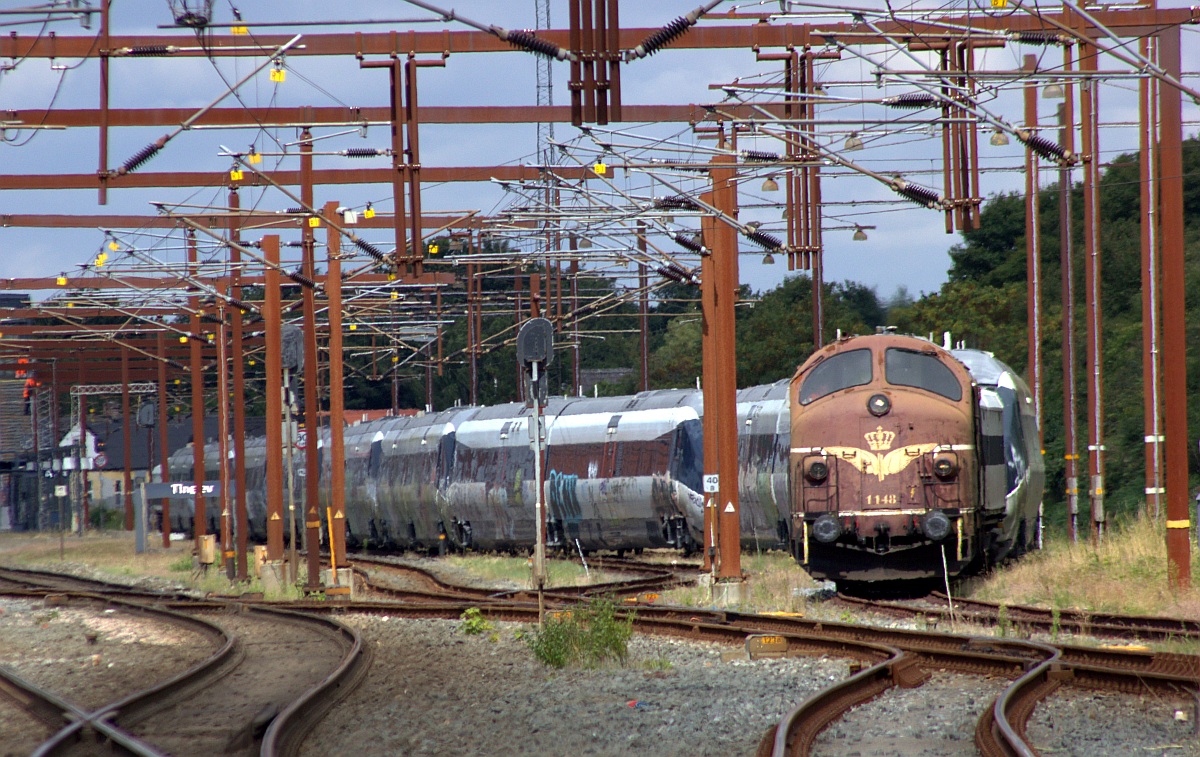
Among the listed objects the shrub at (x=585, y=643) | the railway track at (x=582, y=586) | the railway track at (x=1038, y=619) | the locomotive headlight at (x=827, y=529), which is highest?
the locomotive headlight at (x=827, y=529)

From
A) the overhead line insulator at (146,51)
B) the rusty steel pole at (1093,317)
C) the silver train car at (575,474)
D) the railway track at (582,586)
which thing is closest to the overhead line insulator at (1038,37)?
the silver train car at (575,474)

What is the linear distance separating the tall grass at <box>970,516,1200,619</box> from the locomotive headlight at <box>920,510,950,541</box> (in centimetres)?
154

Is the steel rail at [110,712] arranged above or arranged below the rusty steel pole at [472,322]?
below

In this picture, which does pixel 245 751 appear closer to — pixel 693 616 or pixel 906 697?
pixel 906 697

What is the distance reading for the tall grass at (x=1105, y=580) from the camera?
18094mm

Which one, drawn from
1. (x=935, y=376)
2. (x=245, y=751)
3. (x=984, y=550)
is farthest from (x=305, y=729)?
(x=984, y=550)

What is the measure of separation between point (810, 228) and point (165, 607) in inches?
472

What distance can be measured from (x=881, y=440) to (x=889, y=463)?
1.01ft

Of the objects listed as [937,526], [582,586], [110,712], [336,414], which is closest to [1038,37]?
[937,526]

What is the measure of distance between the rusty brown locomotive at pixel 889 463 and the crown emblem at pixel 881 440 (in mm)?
13

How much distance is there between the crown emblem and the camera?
18875 mm

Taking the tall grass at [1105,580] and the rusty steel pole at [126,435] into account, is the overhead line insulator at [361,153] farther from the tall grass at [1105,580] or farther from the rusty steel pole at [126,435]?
the rusty steel pole at [126,435]

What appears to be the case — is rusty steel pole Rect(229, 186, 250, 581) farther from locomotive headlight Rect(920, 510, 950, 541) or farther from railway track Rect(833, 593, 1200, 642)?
locomotive headlight Rect(920, 510, 950, 541)

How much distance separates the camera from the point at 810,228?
78.0 feet
